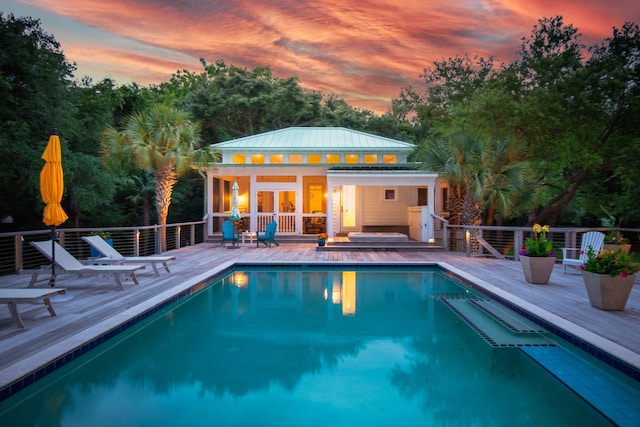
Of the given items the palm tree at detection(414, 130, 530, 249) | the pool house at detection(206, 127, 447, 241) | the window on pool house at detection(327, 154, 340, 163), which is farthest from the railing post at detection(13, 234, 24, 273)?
the window on pool house at detection(327, 154, 340, 163)

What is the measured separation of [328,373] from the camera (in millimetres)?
4500

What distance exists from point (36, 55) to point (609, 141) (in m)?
20.6

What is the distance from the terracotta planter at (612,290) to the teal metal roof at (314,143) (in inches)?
546

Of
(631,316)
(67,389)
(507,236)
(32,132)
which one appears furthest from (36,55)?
(507,236)

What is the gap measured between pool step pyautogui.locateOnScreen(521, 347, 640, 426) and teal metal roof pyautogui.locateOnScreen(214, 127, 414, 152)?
15.1 metres

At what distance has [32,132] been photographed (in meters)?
13.6

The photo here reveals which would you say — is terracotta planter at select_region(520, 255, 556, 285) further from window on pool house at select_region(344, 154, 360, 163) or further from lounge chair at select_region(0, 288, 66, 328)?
window on pool house at select_region(344, 154, 360, 163)

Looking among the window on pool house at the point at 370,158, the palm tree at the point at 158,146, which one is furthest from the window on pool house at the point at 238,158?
the window on pool house at the point at 370,158

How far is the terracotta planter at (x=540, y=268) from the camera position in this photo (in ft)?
25.6

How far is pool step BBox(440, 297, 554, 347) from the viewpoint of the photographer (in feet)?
16.9

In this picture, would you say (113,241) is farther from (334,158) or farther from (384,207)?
(384,207)

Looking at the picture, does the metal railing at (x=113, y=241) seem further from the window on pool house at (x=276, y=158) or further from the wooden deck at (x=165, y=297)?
the window on pool house at (x=276, y=158)

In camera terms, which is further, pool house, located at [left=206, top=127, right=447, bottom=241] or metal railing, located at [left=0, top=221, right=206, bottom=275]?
pool house, located at [left=206, top=127, right=447, bottom=241]

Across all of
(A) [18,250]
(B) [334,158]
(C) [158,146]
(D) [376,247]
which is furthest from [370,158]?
(A) [18,250]
